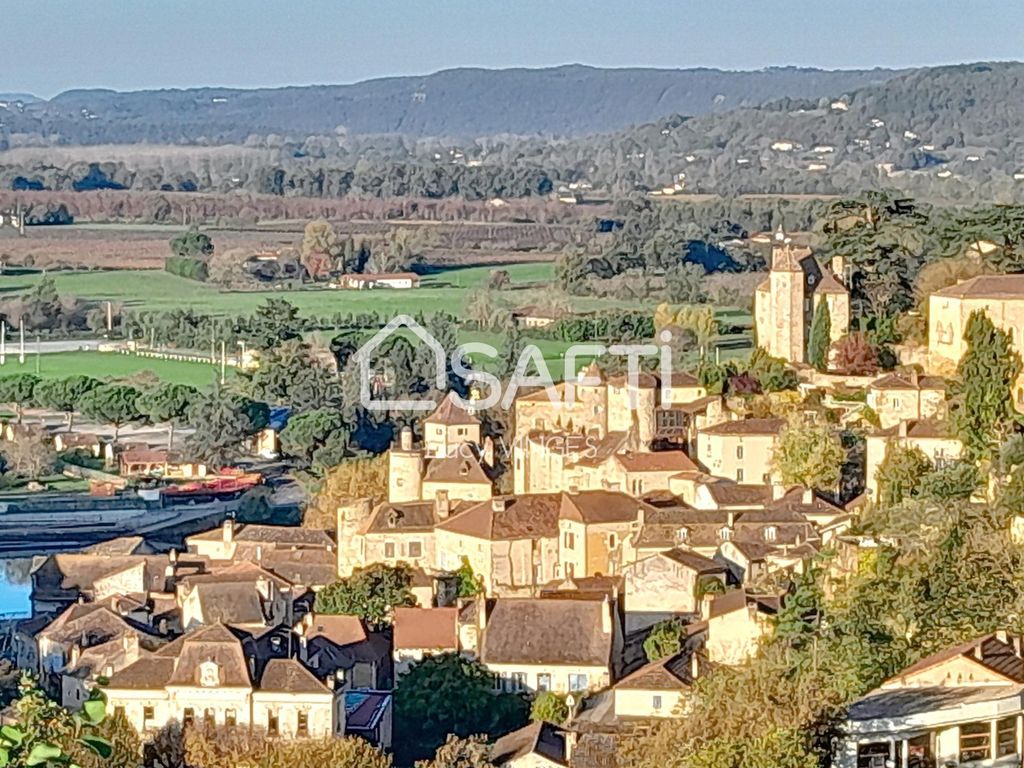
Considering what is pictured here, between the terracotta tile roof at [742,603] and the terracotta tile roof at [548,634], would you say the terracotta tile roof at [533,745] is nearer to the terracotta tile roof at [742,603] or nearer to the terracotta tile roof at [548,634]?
the terracotta tile roof at [548,634]

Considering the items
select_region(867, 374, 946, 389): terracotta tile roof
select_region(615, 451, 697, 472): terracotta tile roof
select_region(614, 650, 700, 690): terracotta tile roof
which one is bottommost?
select_region(614, 650, 700, 690): terracotta tile roof

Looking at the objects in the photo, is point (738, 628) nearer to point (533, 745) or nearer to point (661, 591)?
point (661, 591)

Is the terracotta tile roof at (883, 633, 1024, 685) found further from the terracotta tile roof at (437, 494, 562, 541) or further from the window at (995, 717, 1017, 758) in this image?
the terracotta tile roof at (437, 494, 562, 541)

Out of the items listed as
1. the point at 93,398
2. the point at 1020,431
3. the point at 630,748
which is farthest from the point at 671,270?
the point at 630,748

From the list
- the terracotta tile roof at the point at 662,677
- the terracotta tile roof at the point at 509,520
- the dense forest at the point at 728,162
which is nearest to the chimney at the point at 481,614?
the terracotta tile roof at the point at 509,520

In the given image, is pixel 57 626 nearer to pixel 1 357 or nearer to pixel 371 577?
pixel 371 577

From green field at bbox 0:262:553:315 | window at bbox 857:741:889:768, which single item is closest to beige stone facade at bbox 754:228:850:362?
window at bbox 857:741:889:768
